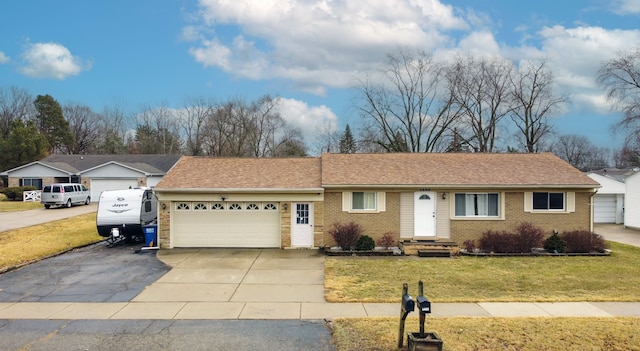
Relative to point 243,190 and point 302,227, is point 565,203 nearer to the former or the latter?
point 302,227

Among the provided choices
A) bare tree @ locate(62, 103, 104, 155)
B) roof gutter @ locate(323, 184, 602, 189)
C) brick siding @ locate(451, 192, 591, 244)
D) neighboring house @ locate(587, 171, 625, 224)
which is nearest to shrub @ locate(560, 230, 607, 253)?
brick siding @ locate(451, 192, 591, 244)

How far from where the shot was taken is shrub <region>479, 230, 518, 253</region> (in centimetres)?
1653

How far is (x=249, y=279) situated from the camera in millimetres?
12305

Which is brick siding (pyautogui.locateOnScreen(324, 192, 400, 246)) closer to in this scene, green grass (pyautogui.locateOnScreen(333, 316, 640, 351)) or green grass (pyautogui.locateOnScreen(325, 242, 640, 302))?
green grass (pyautogui.locateOnScreen(325, 242, 640, 302))

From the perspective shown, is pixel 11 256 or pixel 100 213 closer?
pixel 11 256

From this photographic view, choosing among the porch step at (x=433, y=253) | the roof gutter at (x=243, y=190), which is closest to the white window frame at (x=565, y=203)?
the porch step at (x=433, y=253)

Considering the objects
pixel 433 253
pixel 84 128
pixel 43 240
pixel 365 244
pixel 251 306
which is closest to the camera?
pixel 251 306

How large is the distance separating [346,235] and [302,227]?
1875 millimetres

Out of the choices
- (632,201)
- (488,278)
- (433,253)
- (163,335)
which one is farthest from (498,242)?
(632,201)

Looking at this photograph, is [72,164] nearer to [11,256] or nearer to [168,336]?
[11,256]

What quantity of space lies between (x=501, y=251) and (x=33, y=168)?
43522 mm

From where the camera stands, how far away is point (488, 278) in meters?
12.4

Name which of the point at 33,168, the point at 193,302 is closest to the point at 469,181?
the point at 193,302

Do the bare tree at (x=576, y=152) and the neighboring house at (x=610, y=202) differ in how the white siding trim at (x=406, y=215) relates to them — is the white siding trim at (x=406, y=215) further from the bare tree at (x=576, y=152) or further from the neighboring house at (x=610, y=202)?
the bare tree at (x=576, y=152)
